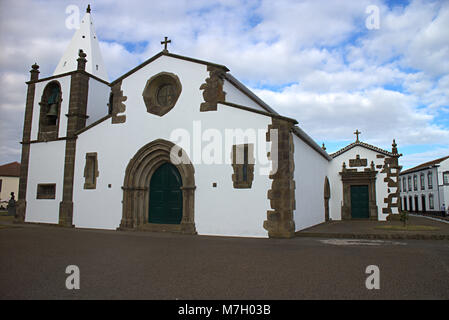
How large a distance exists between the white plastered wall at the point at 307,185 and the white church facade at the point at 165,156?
0.05 metres

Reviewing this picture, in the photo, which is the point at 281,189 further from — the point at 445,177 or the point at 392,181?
the point at 445,177

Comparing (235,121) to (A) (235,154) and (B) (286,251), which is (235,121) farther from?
(B) (286,251)

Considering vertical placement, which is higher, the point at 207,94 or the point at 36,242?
the point at 207,94

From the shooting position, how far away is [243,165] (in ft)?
37.6

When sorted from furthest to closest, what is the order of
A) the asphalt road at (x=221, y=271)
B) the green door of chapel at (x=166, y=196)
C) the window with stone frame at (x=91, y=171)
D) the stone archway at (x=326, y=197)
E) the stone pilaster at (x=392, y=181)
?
the stone pilaster at (x=392, y=181), the stone archway at (x=326, y=197), the window with stone frame at (x=91, y=171), the green door of chapel at (x=166, y=196), the asphalt road at (x=221, y=271)

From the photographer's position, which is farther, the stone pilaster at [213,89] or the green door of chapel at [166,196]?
the green door of chapel at [166,196]

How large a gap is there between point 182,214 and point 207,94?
4638mm

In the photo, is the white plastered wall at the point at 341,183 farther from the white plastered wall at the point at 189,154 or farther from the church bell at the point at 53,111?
the church bell at the point at 53,111

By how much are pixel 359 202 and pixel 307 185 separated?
283 inches

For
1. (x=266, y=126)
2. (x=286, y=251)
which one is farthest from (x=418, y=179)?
(x=286, y=251)

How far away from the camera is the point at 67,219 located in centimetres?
1447

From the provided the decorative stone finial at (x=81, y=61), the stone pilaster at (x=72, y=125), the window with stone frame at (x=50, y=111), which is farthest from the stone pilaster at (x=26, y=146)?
the decorative stone finial at (x=81, y=61)

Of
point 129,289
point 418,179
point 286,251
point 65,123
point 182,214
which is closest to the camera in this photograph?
point 129,289

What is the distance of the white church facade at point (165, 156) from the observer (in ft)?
36.9
